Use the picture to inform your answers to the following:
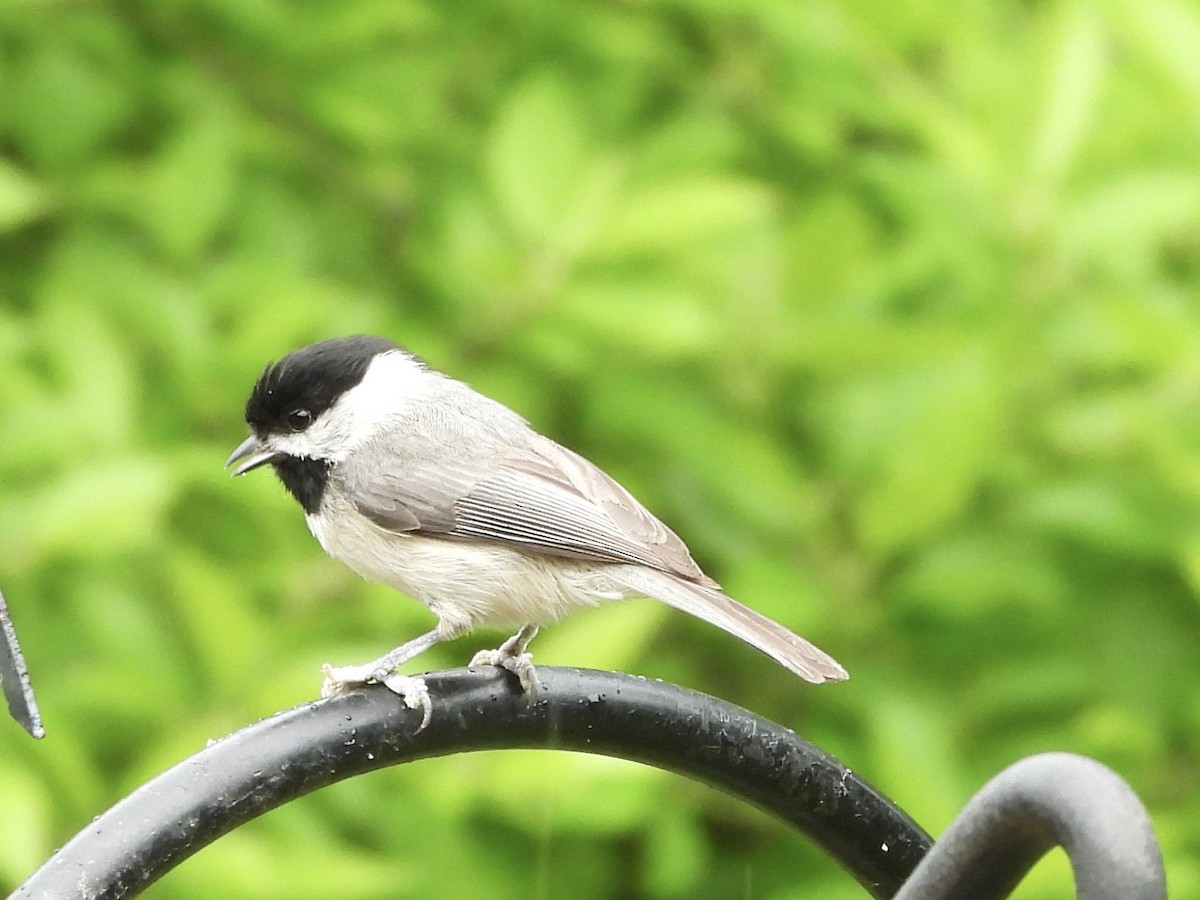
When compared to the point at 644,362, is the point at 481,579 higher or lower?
lower

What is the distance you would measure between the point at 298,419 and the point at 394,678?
0.74 metres

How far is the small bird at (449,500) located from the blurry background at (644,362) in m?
0.26

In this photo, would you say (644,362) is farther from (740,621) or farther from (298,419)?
(740,621)

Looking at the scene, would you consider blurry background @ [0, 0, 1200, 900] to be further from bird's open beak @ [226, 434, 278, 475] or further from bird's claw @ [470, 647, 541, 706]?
bird's claw @ [470, 647, 541, 706]

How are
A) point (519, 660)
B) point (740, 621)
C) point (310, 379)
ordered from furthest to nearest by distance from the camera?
point (310, 379) < point (740, 621) < point (519, 660)

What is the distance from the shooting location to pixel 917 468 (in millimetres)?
2455

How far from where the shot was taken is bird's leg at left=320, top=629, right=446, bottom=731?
5.25 ft

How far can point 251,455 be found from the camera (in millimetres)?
2354

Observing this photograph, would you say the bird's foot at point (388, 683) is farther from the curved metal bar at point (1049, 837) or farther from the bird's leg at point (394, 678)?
the curved metal bar at point (1049, 837)

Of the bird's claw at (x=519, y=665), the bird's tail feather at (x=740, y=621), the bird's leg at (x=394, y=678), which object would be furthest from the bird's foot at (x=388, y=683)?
the bird's tail feather at (x=740, y=621)

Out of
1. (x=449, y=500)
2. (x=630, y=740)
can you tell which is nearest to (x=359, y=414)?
(x=449, y=500)

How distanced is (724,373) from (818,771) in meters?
1.30

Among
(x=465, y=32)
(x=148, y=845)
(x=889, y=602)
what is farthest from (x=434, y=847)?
(x=465, y=32)

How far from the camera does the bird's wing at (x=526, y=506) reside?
212 centimetres
